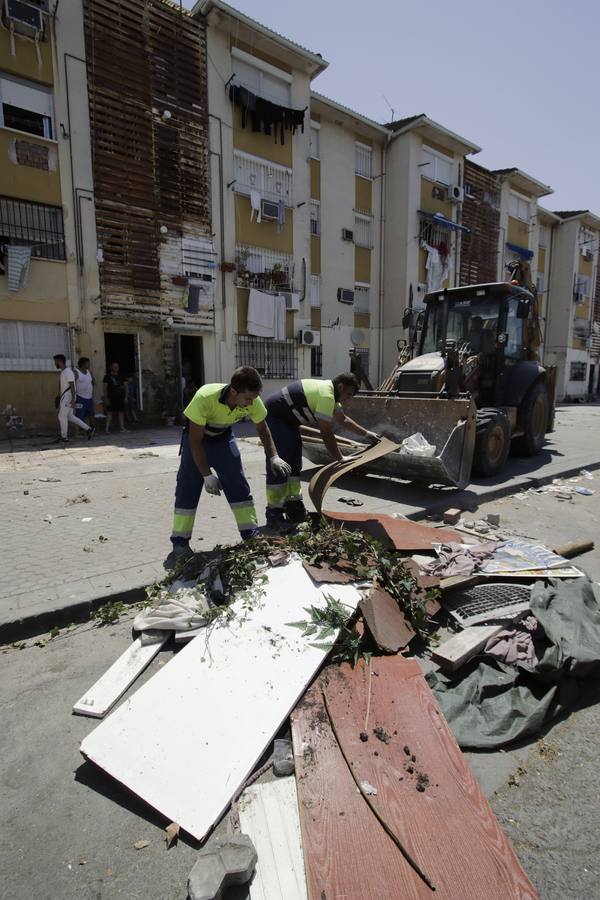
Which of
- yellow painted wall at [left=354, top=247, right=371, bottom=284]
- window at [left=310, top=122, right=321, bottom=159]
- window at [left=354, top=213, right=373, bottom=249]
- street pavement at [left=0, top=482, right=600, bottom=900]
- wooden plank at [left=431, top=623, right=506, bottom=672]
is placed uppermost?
window at [left=310, top=122, right=321, bottom=159]

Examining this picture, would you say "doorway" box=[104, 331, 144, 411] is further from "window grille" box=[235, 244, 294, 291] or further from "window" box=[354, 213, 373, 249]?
"window" box=[354, 213, 373, 249]

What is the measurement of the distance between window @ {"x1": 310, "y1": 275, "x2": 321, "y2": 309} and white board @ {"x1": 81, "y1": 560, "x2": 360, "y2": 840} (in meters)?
15.9

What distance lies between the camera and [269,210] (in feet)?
48.3

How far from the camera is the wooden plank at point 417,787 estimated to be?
5.03ft

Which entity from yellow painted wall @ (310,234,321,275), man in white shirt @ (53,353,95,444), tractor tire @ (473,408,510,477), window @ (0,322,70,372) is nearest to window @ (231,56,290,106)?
yellow painted wall @ (310,234,321,275)

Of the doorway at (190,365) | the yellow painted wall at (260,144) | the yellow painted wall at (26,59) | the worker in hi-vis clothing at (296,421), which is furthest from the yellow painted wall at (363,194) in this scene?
the worker in hi-vis clothing at (296,421)

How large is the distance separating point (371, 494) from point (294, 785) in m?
4.51

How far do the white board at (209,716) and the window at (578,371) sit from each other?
3120 centimetres

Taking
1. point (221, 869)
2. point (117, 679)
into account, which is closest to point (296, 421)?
point (117, 679)

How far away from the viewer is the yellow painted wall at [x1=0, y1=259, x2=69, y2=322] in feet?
35.8

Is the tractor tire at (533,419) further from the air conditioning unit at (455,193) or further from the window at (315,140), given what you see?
the air conditioning unit at (455,193)

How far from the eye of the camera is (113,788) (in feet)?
6.49

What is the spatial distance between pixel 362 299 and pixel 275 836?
19227mm

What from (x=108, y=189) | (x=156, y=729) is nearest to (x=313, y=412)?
(x=156, y=729)
